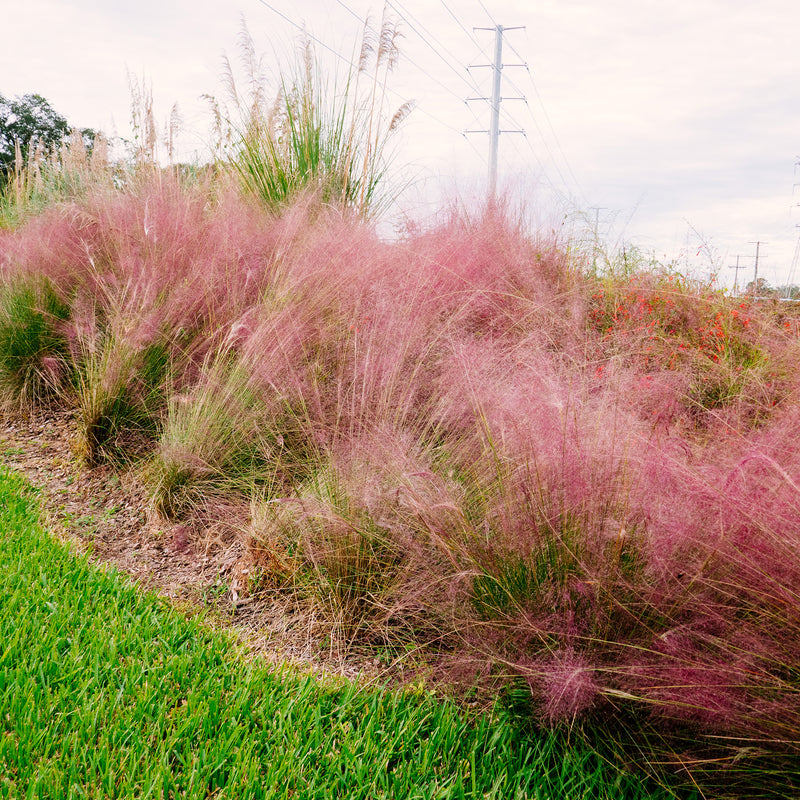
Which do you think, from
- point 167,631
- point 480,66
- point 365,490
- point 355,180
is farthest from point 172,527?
point 480,66

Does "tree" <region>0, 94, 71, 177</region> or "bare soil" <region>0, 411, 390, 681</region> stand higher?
"tree" <region>0, 94, 71, 177</region>

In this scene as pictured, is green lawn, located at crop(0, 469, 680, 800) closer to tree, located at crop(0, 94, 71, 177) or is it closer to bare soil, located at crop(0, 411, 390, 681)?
bare soil, located at crop(0, 411, 390, 681)

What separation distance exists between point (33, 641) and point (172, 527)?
81 cm

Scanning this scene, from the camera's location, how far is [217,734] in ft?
5.63

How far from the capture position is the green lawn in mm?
1557

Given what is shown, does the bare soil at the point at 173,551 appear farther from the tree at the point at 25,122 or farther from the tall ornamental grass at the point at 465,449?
the tree at the point at 25,122

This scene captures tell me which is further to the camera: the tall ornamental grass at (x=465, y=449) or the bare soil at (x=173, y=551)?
the bare soil at (x=173, y=551)

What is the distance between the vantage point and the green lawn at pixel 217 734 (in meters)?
1.56

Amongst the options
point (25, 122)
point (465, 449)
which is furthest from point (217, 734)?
point (25, 122)

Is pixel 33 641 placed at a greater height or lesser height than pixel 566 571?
lesser

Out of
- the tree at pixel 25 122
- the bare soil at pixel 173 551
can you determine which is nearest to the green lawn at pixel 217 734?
the bare soil at pixel 173 551

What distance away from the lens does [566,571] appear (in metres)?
1.62

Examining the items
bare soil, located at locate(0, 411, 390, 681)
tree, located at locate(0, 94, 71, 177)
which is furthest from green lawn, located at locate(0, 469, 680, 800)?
tree, located at locate(0, 94, 71, 177)

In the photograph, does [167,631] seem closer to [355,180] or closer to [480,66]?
[355,180]
